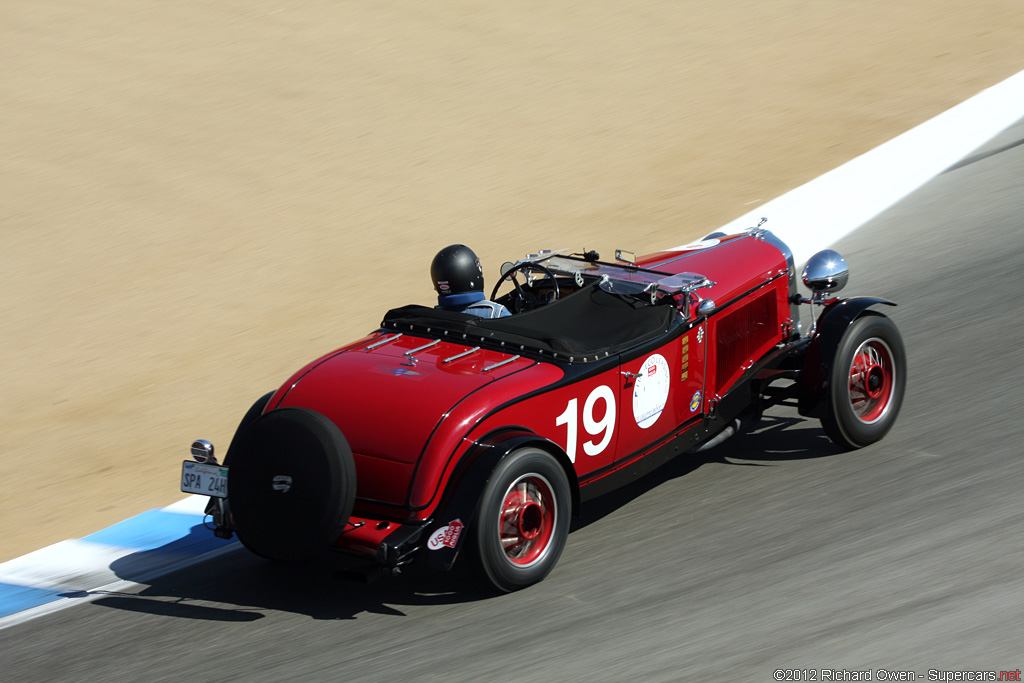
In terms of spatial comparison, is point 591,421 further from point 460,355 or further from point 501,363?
point 460,355

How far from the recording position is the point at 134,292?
11164mm

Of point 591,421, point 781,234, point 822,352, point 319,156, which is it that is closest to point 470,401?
point 591,421

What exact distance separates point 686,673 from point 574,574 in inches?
42.1

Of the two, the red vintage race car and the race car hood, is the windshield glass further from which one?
the race car hood

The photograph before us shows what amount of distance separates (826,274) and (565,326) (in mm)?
1775

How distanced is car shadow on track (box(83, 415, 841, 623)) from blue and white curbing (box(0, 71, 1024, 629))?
0.43 feet

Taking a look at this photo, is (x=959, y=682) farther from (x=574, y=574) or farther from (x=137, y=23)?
(x=137, y=23)

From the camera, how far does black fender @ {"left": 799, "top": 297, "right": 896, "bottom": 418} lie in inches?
257

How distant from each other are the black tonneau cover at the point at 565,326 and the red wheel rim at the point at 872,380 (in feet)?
4.21

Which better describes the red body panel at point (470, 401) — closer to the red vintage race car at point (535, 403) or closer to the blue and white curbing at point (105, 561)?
the red vintage race car at point (535, 403)

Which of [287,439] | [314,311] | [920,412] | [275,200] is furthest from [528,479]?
[275,200]

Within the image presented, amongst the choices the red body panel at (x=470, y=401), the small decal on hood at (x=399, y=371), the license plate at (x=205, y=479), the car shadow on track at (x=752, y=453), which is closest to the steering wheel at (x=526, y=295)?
the red body panel at (x=470, y=401)

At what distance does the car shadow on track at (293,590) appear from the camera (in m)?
5.45

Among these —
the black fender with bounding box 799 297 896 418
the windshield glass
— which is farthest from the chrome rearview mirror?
the windshield glass
